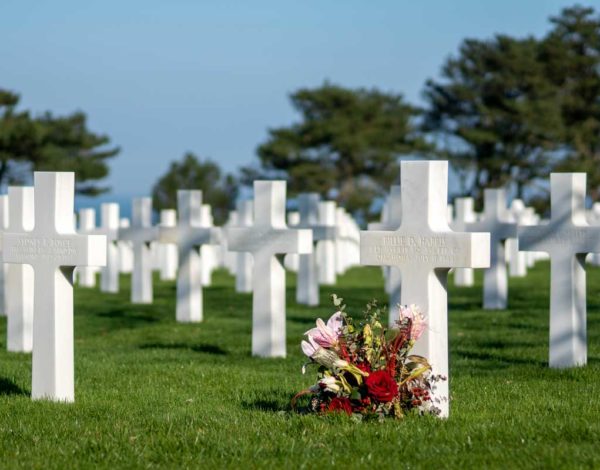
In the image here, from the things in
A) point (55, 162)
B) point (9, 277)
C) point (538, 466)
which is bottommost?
point (538, 466)

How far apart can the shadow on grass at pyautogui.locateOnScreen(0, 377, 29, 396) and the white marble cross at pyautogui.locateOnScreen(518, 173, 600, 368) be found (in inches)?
193

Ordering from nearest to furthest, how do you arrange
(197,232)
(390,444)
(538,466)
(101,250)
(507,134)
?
(538,466), (390,444), (101,250), (197,232), (507,134)

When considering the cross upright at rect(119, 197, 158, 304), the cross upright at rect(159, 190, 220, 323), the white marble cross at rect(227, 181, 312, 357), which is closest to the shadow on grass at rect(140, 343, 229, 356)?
the white marble cross at rect(227, 181, 312, 357)

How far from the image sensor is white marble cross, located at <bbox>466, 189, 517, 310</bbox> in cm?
1938

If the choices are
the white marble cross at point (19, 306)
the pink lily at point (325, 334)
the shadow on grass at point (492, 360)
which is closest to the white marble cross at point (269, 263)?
the shadow on grass at point (492, 360)

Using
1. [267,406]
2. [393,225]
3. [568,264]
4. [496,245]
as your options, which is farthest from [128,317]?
[267,406]

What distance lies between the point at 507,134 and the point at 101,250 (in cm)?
5288

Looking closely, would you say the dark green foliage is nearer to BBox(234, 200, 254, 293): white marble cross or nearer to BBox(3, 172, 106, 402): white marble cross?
BBox(234, 200, 254, 293): white marble cross

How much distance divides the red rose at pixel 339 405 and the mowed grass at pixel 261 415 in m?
0.12

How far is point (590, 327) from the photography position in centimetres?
1603

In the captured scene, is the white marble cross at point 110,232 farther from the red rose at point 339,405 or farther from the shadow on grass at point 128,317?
the red rose at point 339,405

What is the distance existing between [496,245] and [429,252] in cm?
1062

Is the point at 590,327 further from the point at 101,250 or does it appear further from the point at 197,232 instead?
the point at 101,250

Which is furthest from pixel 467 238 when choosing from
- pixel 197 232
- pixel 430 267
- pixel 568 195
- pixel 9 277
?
pixel 197 232
